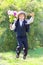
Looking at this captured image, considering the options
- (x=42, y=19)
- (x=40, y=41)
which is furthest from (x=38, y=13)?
(x=40, y=41)

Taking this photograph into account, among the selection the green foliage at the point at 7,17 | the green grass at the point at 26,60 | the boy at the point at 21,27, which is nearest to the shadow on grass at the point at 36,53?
the green grass at the point at 26,60

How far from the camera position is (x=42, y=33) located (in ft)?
32.2

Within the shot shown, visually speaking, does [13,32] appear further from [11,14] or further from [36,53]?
[11,14]

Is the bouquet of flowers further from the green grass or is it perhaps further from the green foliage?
the green grass

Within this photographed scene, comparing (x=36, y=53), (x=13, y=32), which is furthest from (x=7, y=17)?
(x=36, y=53)

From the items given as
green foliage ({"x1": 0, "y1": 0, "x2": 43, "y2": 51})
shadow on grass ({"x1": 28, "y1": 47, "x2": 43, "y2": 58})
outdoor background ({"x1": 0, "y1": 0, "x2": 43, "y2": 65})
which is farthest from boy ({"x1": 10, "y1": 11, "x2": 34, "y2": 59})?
green foliage ({"x1": 0, "y1": 0, "x2": 43, "y2": 51})

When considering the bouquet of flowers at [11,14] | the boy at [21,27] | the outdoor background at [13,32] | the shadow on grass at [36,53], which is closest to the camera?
the boy at [21,27]

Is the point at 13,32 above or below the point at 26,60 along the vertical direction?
above

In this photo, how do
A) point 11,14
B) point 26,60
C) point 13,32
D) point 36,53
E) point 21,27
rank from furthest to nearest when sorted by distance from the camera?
point 13,32, point 36,53, point 11,14, point 26,60, point 21,27

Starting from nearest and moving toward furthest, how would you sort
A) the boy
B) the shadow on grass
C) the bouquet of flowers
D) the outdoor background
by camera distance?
1. the boy
2. the bouquet of flowers
3. the shadow on grass
4. the outdoor background

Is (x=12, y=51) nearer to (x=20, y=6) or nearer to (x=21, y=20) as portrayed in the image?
(x=20, y=6)

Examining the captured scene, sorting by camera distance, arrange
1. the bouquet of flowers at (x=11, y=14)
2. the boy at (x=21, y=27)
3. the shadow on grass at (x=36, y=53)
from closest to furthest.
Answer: the boy at (x=21, y=27), the bouquet of flowers at (x=11, y=14), the shadow on grass at (x=36, y=53)

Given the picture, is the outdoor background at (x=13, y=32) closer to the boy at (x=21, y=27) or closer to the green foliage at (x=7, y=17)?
the green foliage at (x=7, y=17)

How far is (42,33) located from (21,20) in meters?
2.85
